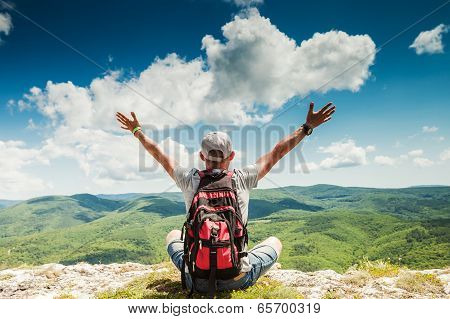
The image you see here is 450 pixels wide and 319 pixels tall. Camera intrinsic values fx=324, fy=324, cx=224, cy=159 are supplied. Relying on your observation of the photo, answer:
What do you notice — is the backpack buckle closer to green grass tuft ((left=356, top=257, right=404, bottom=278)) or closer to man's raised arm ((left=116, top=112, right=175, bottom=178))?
man's raised arm ((left=116, top=112, right=175, bottom=178))

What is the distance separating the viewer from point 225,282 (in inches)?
202

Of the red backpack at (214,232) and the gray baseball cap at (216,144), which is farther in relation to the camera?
the gray baseball cap at (216,144)

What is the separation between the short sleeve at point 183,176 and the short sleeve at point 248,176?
74cm

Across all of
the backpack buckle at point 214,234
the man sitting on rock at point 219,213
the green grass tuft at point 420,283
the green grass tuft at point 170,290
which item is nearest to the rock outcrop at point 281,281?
the green grass tuft at point 420,283

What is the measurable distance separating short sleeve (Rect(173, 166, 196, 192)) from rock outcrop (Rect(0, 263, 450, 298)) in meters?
3.11

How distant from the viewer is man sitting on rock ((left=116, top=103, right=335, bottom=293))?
4695 millimetres

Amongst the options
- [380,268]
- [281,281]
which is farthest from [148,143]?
[380,268]

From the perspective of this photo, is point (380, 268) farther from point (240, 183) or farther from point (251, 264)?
point (240, 183)

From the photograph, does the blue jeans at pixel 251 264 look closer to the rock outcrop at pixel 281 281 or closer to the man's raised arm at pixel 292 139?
the rock outcrop at pixel 281 281

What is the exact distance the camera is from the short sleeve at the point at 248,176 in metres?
5.08

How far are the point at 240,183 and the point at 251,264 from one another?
139cm
